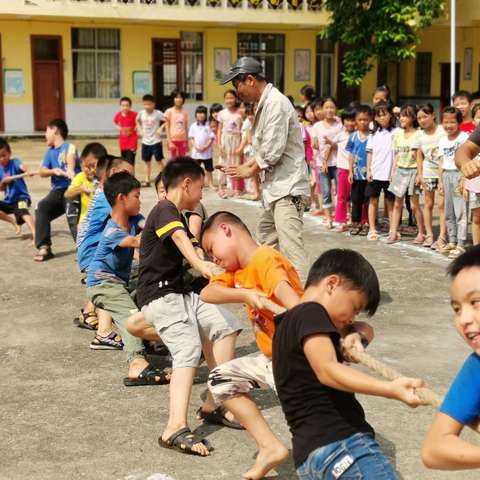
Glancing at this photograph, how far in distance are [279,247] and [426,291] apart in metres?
1.85

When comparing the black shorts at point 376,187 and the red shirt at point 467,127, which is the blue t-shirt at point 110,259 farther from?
the red shirt at point 467,127

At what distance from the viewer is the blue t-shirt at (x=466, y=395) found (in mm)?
2086

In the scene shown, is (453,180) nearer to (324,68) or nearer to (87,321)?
(87,321)

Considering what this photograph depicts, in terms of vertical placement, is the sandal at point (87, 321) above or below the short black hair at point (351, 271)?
below

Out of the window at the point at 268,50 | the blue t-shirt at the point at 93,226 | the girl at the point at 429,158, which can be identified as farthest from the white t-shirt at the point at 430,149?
the window at the point at 268,50

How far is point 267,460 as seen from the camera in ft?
12.2

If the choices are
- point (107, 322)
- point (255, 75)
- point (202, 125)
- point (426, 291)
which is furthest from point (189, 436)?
point (202, 125)

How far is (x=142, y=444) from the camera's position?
4.24 metres

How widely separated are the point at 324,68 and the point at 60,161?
815 inches

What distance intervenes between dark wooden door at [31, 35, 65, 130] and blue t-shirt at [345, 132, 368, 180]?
57.1 feet

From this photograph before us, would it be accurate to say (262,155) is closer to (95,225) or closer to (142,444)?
(95,225)

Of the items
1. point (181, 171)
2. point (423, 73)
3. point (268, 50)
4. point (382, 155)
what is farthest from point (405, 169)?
point (423, 73)

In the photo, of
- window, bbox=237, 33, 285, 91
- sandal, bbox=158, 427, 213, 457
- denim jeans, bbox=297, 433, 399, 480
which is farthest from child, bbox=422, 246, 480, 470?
window, bbox=237, 33, 285, 91

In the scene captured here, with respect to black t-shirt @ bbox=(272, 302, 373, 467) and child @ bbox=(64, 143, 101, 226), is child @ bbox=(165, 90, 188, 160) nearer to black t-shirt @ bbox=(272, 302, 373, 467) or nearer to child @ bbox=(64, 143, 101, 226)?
child @ bbox=(64, 143, 101, 226)
